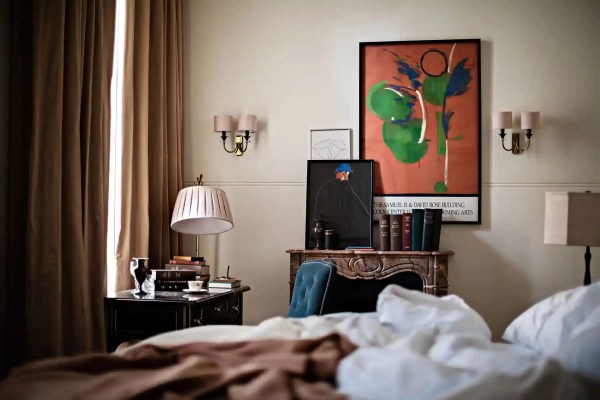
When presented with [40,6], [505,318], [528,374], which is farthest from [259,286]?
[528,374]

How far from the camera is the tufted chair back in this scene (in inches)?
156

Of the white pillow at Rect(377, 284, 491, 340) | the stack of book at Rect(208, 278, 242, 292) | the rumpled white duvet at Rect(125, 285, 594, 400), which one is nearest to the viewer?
the rumpled white duvet at Rect(125, 285, 594, 400)

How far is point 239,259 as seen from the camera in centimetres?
568

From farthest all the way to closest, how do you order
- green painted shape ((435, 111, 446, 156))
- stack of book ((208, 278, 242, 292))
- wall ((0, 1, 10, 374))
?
green painted shape ((435, 111, 446, 156)) < stack of book ((208, 278, 242, 292)) < wall ((0, 1, 10, 374))

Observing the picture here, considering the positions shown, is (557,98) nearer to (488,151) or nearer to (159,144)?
(488,151)

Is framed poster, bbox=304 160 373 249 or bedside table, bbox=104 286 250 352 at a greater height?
framed poster, bbox=304 160 373 249

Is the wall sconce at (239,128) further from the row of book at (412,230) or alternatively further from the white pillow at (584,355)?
the white pillow at (584,355)

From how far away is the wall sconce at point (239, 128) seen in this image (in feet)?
18.1

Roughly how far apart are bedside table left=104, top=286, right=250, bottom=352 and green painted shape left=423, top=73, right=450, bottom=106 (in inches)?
92.4

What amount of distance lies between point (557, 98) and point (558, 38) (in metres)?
0.47

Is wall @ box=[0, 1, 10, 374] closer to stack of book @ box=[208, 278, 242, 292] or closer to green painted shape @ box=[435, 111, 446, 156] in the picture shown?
stack of book @ box=[208, 278, 242, 292]

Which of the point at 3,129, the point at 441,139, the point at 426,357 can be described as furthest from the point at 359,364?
the point at 441,139

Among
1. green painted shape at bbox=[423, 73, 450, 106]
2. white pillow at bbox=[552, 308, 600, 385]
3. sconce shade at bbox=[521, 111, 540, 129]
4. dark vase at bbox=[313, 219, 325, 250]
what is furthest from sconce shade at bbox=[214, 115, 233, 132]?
white pillow at bbox=[552, 308, 600, 385]

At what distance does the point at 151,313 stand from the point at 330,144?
2.14 m
